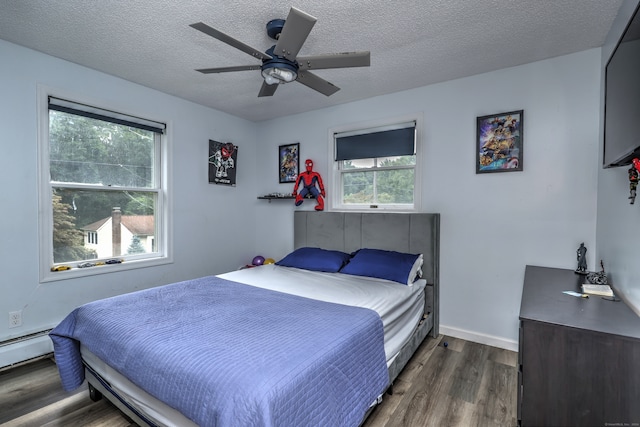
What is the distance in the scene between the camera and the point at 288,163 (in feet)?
13.5

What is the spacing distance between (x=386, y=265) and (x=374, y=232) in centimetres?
55

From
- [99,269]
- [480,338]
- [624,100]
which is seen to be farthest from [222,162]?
[624,100]

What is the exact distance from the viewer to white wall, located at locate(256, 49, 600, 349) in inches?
95.0

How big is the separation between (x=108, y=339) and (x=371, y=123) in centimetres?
305

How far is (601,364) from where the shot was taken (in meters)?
1.18

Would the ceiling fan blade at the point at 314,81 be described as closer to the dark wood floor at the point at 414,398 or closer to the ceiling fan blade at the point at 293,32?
the ceiling fan blade at the point at 293,32

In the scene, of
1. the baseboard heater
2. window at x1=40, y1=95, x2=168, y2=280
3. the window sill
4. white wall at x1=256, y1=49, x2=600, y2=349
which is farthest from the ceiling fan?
the baseboard heater

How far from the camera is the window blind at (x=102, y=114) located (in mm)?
2608

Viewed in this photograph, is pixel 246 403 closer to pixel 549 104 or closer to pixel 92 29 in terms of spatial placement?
pixel 92 29

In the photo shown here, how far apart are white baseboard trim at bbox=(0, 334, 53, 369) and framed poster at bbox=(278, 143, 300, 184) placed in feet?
9.58

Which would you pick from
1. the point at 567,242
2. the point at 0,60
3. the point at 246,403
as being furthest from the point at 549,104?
the point at 0,60

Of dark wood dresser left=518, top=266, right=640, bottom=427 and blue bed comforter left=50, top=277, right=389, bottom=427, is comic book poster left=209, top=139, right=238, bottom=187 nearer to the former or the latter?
blue bed comforter left=50, top=277, right=389, bottom=427

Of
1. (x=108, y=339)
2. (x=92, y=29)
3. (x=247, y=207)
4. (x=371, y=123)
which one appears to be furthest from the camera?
(x=247, y=207)

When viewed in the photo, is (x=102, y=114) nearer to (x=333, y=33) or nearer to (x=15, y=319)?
(x=15, y=319)
